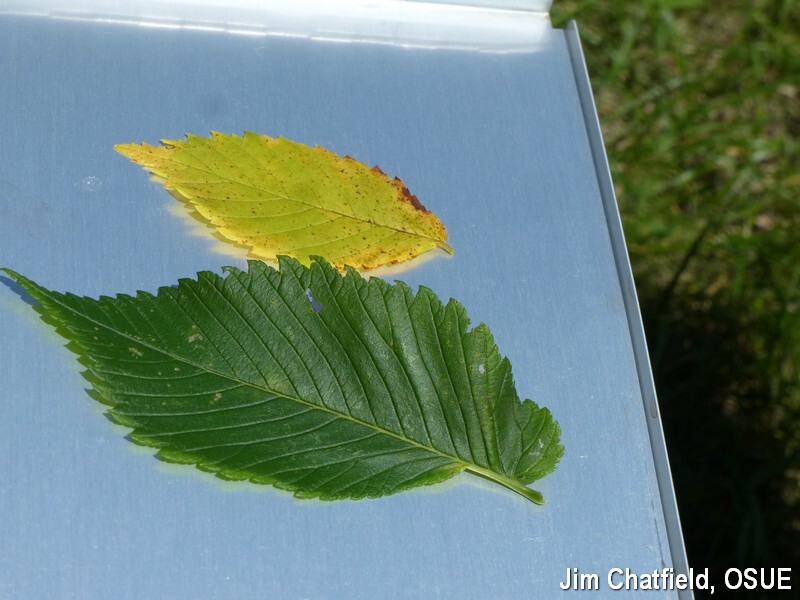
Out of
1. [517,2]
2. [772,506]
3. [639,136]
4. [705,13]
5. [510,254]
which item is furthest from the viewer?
[705,13]

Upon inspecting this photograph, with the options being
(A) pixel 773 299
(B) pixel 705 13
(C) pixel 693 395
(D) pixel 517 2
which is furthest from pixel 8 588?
(B) pixel 705 13

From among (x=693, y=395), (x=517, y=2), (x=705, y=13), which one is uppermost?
(x=705, y=13)

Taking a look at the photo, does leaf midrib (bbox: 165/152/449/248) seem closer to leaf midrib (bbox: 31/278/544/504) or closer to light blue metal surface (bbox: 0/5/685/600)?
light blue metal surface (bbox: 0/5/685/600)

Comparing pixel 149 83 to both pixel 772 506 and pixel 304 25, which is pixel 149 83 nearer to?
pixel 304 25

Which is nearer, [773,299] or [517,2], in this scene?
[517,2]

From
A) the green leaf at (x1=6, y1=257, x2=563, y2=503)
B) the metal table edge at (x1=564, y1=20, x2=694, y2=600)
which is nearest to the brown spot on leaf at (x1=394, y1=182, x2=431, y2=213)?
the green leaf at (x1=6, y1=257, x2=563, y2=503)
